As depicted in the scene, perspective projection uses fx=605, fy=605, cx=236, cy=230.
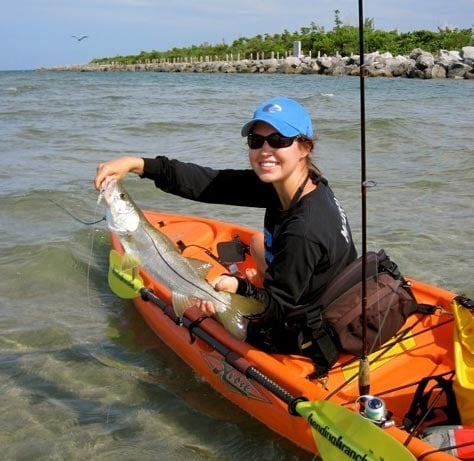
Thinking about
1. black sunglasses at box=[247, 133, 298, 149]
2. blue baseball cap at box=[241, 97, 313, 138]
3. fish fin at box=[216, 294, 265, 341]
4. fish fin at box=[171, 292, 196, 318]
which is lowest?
fish fin at box=[216, 294, 265, 341]

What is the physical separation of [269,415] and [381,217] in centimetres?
508

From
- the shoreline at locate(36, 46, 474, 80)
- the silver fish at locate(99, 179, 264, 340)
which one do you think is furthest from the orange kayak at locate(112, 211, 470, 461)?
the shoreline at locate(36, 46, 474, 80)

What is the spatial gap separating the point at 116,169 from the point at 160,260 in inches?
27.1

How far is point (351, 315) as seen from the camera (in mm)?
3512

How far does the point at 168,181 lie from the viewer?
409 centimetres

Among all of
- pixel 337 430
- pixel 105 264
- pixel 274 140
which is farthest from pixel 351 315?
pixel 105 264

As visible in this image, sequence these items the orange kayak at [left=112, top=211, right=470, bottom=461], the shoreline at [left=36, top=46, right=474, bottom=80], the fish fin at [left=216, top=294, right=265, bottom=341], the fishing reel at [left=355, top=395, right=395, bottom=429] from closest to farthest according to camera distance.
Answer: the fishing reel at [left=355, top=395, right=395, bottom=429], the fish fin at [left=216, top=294, right=265, bottom=341], the orange kayak at [left=112, top=211, right=470, bottom=461], the shoreline at [left=36, top=46, right=474, bottom=80]

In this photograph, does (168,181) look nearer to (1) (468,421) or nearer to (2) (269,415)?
(2) (269,415)

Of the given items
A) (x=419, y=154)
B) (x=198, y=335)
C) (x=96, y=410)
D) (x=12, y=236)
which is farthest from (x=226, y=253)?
(x=419, y=154)

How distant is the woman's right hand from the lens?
3.33m

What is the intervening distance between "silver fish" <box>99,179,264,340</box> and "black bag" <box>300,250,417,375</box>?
0.44 metres

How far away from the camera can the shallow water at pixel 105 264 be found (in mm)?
3930

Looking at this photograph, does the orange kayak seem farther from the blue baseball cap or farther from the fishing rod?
the blue baseball cap

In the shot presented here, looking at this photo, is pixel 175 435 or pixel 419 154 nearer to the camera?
pixel 175 435
